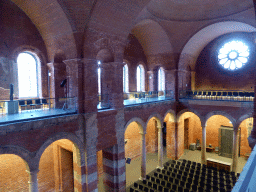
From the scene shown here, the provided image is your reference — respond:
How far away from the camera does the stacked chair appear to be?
10.6m

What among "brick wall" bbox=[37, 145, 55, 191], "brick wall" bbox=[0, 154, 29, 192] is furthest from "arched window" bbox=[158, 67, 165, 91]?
"brick wall" bbox=[0, 154, 29, 192]

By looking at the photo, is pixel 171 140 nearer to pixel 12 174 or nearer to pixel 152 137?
pixel 152 137

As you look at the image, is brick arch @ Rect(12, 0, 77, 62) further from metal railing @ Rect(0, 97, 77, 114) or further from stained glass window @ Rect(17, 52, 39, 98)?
metal railing @ Rect(0, 97, 77, 114)

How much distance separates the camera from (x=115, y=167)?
419 inches

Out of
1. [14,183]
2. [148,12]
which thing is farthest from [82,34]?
[14,183]

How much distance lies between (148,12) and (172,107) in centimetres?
763

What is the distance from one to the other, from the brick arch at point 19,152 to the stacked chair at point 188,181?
18.3ft

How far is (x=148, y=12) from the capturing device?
13.1 meters

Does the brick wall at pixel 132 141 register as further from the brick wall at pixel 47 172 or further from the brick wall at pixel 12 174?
the brick wall at pixel 12 174

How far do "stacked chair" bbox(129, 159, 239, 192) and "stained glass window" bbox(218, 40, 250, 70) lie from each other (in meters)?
10.3

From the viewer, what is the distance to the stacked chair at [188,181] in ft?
34.8

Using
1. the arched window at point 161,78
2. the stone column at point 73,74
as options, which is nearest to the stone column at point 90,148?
the stone column at point 73,74

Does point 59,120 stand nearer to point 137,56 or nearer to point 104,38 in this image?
point 104,38

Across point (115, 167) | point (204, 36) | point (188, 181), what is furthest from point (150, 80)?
point (115, 167)
